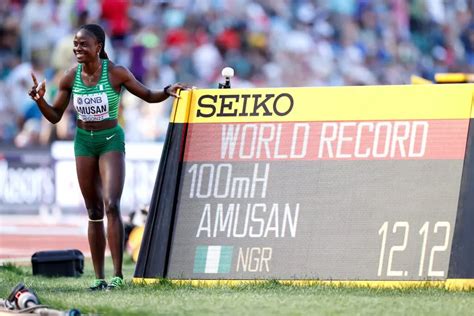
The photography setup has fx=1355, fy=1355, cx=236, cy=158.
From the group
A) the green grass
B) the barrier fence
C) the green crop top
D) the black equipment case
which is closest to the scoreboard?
the green grass

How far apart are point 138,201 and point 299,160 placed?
1209 centimetres

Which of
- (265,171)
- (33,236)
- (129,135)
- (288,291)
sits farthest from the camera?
(129,135)

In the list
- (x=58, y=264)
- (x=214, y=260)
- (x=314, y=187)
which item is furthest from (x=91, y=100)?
(x=58, y=264)

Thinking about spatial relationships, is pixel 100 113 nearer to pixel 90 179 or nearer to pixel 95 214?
pixel 90 179

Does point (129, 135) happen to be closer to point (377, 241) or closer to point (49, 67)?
point (49, 67)

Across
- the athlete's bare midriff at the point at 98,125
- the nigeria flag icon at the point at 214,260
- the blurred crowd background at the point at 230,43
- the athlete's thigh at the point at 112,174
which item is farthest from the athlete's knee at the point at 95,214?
the blurred crowd background at the point at 230,43

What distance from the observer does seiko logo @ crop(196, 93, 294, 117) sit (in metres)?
10.2

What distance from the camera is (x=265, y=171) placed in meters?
10.1

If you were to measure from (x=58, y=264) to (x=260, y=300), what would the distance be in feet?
14.0

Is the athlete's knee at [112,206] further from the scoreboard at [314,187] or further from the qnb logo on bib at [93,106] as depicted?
the qnb logo on bib at [93,106]

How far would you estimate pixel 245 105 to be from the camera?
10.3 m

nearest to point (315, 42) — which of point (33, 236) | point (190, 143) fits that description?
point (33, 236)

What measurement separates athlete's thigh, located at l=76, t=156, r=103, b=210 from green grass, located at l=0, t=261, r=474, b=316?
2.36 feet

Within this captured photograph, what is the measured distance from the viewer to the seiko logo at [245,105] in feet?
33.4
